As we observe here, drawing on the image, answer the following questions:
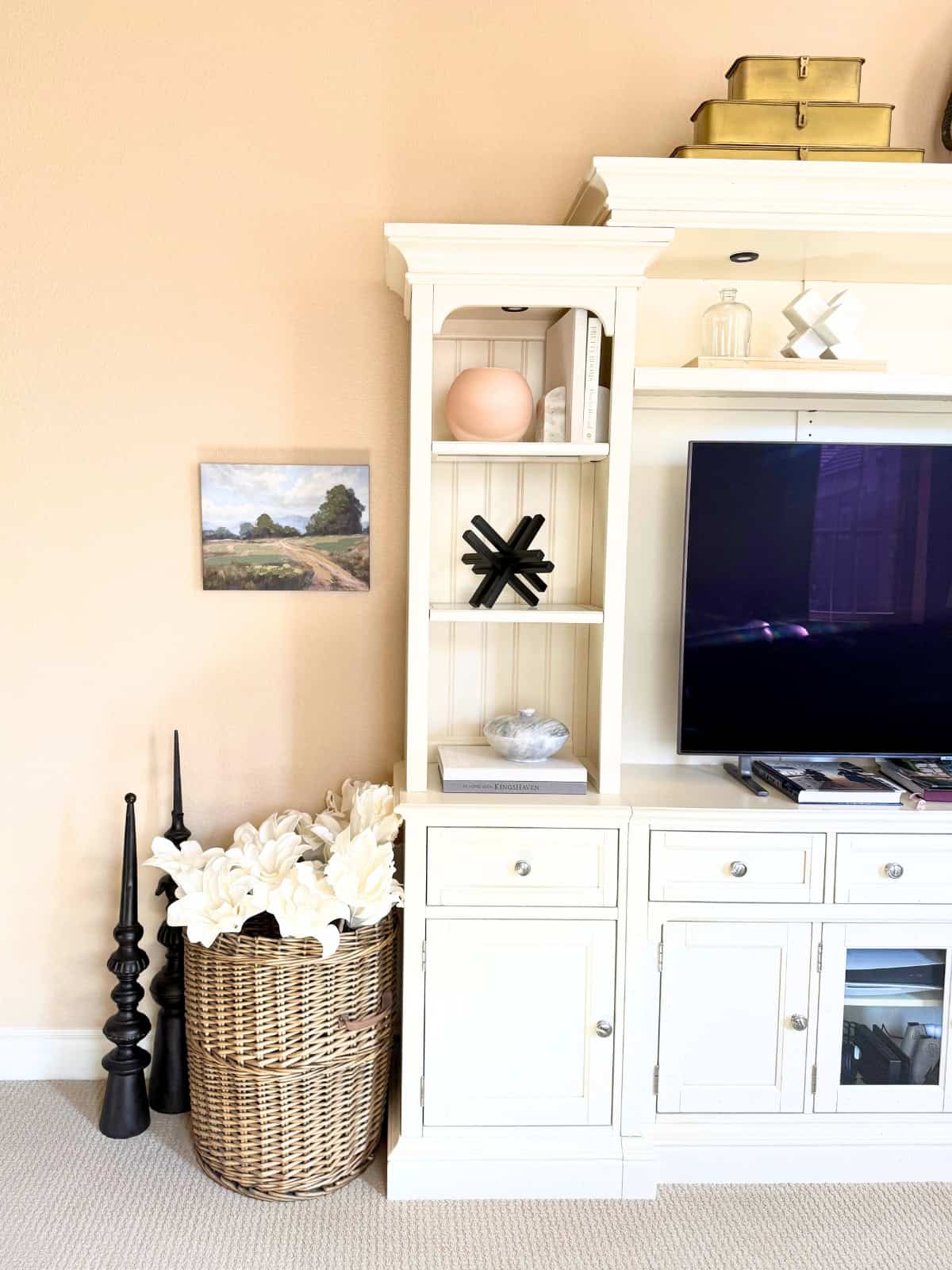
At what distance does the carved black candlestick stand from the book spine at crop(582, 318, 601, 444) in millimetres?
1314

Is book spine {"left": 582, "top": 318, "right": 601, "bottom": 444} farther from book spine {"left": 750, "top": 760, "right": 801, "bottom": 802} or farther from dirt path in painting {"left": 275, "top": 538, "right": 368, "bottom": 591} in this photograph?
book spine {"left": 750, "top": 760, "right": 801, "bottom": 802}

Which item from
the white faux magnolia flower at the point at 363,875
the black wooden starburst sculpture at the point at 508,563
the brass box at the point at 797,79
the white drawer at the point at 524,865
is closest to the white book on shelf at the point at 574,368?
the black wooden starburst sculpture at the point at 508,563

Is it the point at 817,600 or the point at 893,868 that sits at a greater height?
the point at 817,600

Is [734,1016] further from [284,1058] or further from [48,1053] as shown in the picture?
[48,1053]

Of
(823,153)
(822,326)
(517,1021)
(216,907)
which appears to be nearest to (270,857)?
(216,907)

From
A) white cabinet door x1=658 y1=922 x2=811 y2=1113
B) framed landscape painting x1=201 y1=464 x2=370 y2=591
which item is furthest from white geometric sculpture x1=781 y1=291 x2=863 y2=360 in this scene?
white cabinet door x1=658 y1=922 x2=811 y2=1113

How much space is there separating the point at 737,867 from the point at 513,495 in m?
1.00

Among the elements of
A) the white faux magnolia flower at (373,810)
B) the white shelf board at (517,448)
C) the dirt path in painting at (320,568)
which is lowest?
the white faux magnolia flower at (373,810)

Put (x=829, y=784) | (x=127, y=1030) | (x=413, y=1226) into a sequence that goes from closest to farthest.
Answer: (x=413, y=1226) < (x=829, y=784) < (x=127, y=1030)

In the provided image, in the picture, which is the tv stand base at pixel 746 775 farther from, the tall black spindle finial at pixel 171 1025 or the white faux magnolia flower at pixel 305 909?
the tall black spindle finial at pixel 171 1025

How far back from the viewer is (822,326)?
2242mm

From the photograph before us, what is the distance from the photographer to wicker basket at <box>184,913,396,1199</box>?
205 cm

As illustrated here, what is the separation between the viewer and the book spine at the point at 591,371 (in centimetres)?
212

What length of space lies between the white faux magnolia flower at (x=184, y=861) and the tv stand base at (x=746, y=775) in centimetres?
118
